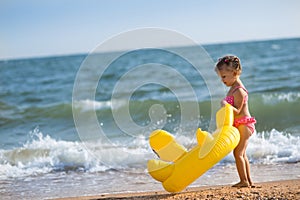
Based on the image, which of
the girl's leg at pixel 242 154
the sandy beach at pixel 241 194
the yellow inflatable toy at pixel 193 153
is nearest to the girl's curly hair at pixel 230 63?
the yellow inflatable toy at pixel 193 153

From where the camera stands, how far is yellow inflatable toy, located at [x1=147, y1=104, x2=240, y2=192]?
4.34m

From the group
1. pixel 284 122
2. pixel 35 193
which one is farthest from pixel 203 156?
pixel 284 122

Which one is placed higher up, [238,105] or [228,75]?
[228,75]

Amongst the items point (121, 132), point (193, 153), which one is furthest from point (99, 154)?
point (193, 153)

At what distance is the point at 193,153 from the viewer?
4398 mm

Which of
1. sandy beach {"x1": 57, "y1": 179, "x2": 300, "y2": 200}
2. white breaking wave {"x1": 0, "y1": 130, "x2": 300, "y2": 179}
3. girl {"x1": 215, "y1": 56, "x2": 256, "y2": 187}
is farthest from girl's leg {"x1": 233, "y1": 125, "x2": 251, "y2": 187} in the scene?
white breaking wave {"x1": 0, "y1": 130, "x2": 300, "y2": 179}

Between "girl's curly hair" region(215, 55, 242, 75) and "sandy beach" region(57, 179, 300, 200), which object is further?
"girl's curly hair" region(215, 55, 242, 75)

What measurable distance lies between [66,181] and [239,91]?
9.94ft

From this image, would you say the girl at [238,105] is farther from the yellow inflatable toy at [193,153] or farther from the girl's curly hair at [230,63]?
the yellow inflatable toy at [193,153]

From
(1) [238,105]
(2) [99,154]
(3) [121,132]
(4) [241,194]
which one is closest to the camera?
(4) [241,194]

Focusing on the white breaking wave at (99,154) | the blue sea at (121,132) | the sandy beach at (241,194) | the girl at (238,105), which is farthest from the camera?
the white breaking wave at (99,154)

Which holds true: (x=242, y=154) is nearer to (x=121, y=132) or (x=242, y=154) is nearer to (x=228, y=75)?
(x=228, y=75)

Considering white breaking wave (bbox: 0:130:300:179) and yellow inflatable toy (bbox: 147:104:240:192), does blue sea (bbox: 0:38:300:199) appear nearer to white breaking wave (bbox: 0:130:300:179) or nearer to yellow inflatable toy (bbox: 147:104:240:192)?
white breaking wave (bbox: 0:130:300:179)

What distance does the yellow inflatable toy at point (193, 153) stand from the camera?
4.34m
